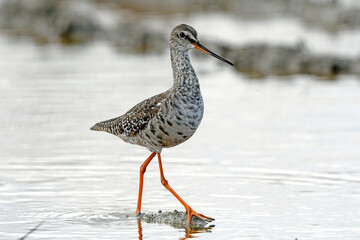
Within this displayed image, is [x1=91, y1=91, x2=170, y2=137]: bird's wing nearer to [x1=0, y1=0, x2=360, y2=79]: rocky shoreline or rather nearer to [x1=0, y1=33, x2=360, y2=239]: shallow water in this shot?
[x1=0, y1=33, x2=360, y2=239]: shallow water

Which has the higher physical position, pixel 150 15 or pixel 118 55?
pixel 150 15

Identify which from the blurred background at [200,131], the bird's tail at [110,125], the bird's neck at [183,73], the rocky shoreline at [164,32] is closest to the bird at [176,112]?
the bird's neck at [183,73]

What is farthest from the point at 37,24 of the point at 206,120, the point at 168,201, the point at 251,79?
the point at 168,201

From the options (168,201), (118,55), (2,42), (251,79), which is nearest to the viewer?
(168,201)

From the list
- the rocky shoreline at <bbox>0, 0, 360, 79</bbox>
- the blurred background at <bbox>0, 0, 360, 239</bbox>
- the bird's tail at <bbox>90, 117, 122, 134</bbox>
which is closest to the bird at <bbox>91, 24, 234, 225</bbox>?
the bird's tail at <bbox>90, 117, 122, 134</bbox>

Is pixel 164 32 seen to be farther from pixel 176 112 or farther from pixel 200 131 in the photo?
pixel 176 112

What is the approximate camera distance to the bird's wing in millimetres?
9070

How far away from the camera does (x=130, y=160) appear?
1141cm

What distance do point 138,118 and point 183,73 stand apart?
77 centimetres

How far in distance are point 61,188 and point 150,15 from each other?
61.7ft

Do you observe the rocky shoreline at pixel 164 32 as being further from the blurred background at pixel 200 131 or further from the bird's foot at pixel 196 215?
the bird's foot at pixel 196 215

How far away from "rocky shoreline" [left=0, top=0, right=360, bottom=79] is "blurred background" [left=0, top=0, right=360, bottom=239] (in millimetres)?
54

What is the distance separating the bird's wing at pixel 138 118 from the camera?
9.07 metres

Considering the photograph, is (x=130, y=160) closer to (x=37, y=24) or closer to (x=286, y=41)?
(x=286, y=41)
